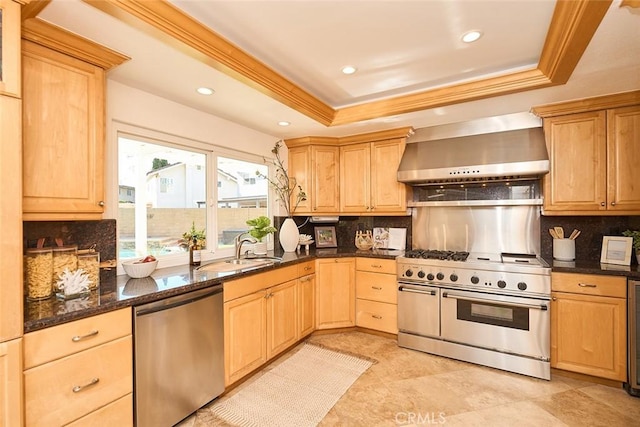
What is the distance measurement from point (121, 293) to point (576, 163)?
368cm

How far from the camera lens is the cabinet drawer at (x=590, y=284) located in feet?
7.59

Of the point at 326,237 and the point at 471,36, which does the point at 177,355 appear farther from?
the point at 471,36

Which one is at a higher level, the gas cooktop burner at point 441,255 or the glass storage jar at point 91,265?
the glass storage jar at point 91,265

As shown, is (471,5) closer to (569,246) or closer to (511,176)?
(511,176)

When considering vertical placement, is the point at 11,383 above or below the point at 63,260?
below

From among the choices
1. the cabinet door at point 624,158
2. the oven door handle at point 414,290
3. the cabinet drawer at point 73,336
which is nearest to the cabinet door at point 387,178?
the oven door handle at point 414,290

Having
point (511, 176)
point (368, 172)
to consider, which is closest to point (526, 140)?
point (511, 176)

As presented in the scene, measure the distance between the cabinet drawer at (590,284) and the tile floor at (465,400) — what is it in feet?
2.48

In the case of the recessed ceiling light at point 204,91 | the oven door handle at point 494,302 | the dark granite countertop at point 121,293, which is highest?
the recessed ceiling light at point 204,91

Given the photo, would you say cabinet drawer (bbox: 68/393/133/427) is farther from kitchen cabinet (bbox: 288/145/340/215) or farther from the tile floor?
kitchen cabinet (bbox: 288/145/340/215)

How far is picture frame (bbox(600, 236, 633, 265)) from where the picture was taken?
2520 mm

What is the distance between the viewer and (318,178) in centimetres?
377

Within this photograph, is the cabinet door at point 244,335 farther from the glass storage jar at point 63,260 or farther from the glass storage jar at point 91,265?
the glass storage jar at point 63,260

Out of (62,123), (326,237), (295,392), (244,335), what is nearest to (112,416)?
(244,335)
